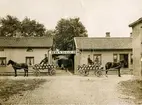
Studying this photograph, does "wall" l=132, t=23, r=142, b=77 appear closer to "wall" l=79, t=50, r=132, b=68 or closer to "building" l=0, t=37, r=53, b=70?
"wall" l=79, t=50, r=132, b=68

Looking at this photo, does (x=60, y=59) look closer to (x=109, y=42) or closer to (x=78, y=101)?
(x=109, y=42)

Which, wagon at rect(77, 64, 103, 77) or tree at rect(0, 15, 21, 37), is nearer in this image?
wagon at rect(77, 64, 103, 77)

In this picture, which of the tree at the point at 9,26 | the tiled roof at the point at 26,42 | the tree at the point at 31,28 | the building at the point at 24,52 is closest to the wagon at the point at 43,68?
the building at the point at 24,52

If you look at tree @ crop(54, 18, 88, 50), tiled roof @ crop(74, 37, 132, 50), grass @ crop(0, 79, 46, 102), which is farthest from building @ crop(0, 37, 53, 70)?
tree @ crop(54, 18, 88, 50)

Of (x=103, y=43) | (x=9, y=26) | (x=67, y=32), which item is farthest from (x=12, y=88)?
(x=9, y=26)

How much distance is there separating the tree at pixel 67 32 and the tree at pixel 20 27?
906 centimetres

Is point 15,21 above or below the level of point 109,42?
above

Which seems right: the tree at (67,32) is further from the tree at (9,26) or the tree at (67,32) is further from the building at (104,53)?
the building at (104,53)

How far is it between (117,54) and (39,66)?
402 inches

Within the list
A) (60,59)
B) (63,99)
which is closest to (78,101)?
(63,99)

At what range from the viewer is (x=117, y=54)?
118ft

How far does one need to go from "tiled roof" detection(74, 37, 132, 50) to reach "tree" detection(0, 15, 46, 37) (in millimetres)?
30115

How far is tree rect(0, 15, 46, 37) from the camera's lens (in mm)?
65500

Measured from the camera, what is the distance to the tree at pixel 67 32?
187ft
